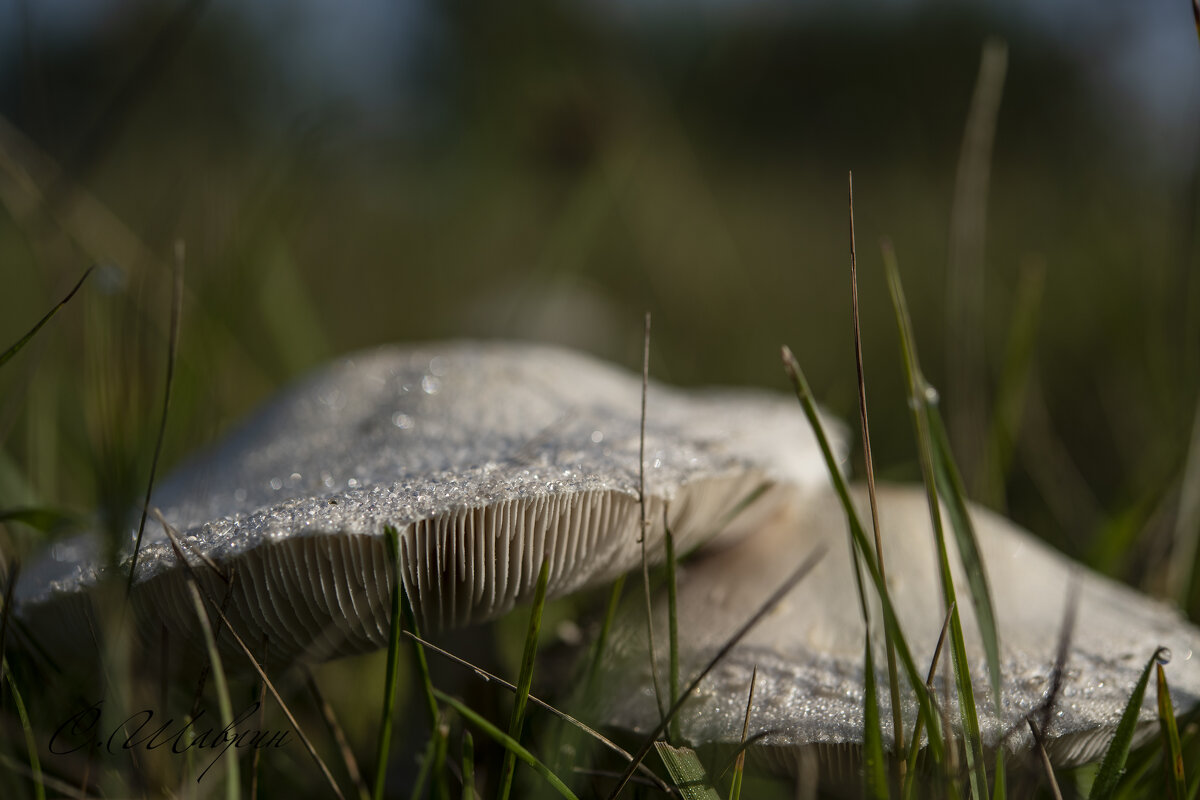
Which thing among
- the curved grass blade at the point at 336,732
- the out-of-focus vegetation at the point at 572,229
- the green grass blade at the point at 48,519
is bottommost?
the curved grass blade at the point at 336,732

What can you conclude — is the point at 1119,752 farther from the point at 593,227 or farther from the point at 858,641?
the point at 593,227

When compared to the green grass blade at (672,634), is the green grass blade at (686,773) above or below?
below

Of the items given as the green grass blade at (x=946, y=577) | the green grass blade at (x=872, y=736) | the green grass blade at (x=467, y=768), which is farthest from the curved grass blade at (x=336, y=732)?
the green grass blade at (x=946, y=577)

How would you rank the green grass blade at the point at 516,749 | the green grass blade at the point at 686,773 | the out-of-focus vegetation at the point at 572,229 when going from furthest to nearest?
the out-of-focus vegetation at the point at 572,229, the green grass blade at the point at 686,773, the green grass blade at the point at 516,749

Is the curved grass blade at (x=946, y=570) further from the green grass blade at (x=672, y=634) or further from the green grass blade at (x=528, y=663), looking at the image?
the green grass blade at (x=528, y=663)

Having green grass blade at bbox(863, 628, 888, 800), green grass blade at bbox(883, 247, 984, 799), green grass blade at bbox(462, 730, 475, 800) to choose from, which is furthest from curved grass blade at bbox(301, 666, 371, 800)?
green grass blade at bbox(883, 247, 984, 799)

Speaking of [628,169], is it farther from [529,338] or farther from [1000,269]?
[1000,269]

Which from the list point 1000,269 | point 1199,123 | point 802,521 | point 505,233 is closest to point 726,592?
point 802,521
